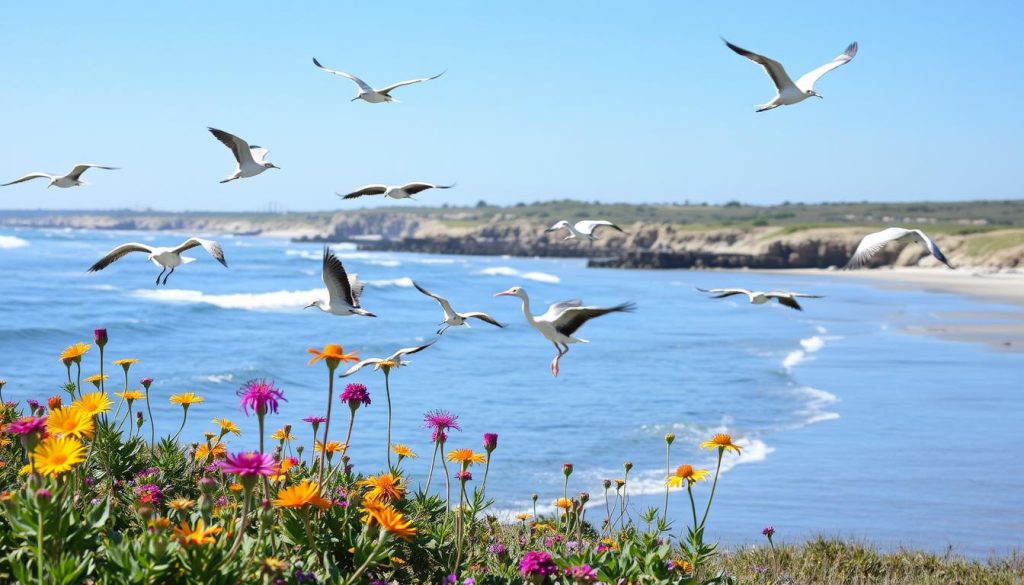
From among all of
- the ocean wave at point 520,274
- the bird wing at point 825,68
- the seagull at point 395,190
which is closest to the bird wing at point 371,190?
the seagull at point 395,190

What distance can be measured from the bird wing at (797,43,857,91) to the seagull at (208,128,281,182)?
4.60m

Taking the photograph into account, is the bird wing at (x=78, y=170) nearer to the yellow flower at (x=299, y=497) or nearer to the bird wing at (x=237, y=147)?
the bird wing at (x=237, y=147)

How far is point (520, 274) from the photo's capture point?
77188mm

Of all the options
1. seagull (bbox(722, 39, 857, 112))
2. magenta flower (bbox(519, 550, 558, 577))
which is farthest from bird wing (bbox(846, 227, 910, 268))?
magenta flower (bbox(519, 550, 558, 577))

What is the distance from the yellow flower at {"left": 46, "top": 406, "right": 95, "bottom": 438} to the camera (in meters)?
3.52

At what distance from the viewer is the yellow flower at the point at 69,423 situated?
352 centimetres

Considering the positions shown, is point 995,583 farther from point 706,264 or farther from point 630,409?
point 706,264

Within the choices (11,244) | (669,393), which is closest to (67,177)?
(669,393)

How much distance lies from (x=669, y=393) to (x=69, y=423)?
1759cm

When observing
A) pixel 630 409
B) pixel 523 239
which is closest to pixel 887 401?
pixel 630 409

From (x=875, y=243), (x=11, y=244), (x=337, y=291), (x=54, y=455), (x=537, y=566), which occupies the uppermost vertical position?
(x=875, y=243)

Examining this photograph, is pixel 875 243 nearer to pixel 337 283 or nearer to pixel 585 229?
pixel 585 229

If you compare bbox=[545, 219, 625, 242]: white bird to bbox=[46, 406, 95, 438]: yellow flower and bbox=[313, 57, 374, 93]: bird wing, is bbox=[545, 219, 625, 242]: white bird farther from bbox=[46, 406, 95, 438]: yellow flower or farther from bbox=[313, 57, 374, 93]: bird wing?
bbox=[46, 406, 95, 438]: yellow flower

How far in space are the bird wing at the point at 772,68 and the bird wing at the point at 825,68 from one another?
0.17m
